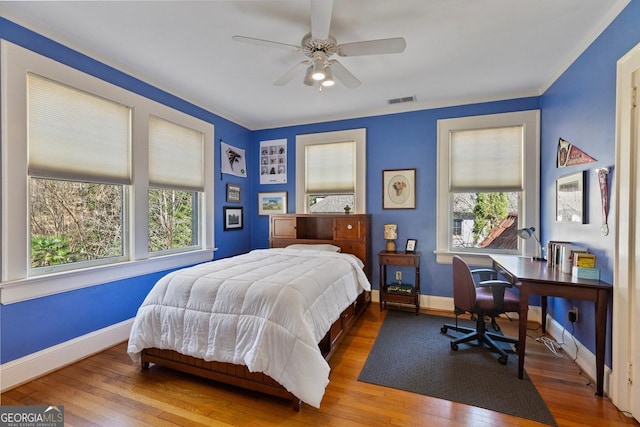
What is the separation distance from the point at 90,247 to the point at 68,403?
1.33 meters

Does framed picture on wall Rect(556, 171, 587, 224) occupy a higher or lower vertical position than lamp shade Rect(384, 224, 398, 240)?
higher

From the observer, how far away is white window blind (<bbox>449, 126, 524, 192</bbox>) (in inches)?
135

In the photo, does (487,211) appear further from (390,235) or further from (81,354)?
(81,354)

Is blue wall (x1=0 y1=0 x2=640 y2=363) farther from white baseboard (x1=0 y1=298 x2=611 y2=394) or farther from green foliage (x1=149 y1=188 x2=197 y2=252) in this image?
green foliage (x1=149 y1=188 x2=197 y2=252)

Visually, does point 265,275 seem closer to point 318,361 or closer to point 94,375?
point 318,361

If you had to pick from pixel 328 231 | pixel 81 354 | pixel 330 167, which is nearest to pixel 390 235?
pixel 328 231

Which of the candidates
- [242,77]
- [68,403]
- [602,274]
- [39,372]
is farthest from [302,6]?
[39,372]

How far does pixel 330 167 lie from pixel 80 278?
3.18 meters

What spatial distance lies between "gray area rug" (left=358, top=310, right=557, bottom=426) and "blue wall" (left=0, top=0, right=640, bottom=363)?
31.1 inches

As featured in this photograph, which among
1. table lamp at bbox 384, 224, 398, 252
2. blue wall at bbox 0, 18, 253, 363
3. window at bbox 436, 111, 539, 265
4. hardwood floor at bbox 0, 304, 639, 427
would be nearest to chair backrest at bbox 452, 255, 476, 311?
hardwood floor at bbox 0, 304, 639, 427

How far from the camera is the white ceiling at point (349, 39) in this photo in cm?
199

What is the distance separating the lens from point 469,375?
2.21 m

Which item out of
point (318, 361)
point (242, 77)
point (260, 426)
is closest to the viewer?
point (260, 426)

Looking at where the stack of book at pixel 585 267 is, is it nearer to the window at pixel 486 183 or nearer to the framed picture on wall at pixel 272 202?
the window at pixel 486 183
